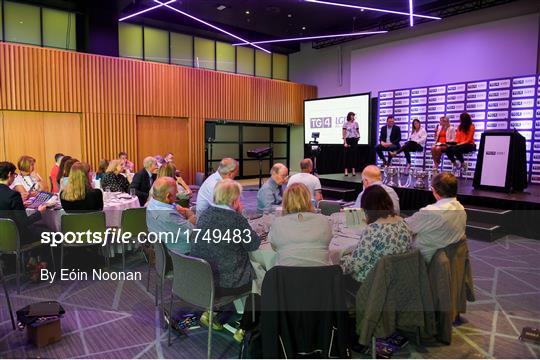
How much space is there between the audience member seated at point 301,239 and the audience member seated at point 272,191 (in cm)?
192

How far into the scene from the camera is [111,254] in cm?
529

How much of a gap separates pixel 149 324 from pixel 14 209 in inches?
79.0

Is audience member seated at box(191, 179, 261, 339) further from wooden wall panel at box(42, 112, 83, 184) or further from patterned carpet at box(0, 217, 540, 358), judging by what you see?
wooden wall panel at box(42, 112, 83, 184)

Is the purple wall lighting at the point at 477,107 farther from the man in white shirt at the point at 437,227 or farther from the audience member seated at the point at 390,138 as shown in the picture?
the man in white shirt at the point at 437,227

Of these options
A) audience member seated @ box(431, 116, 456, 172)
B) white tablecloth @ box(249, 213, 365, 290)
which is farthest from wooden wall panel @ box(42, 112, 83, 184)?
audience member seated @ box(431, 116, 456, 172)

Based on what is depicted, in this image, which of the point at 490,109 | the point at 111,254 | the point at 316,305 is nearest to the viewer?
the point at 316,305

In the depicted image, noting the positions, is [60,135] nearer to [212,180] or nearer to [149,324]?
[212,180]

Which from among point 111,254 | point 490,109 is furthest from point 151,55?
point 490,109

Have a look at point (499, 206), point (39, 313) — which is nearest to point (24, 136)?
point (39, 313)

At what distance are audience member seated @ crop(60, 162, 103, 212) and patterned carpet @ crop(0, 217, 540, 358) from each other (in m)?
0.86

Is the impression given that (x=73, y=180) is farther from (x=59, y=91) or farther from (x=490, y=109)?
(x=490, y=109)

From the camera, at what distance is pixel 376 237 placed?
9.14ft

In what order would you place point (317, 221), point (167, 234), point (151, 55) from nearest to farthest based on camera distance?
1. point (317, 221)
2. point (167, 234)
3. point (151, 55)

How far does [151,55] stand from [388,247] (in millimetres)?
11323
